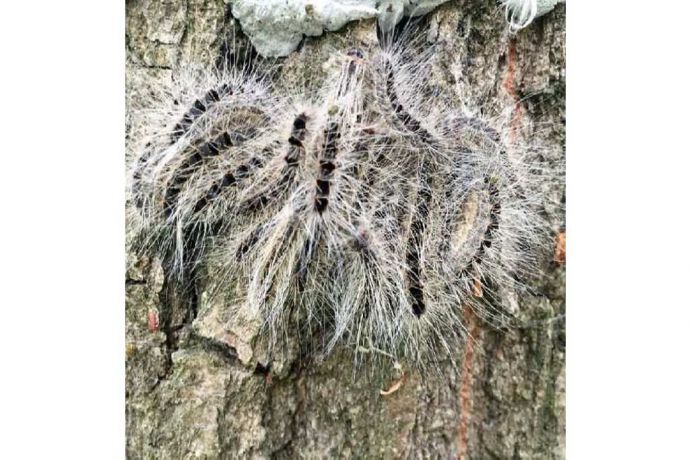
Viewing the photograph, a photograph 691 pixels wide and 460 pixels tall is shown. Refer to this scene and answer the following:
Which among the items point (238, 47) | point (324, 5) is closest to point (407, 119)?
point (324, 5)

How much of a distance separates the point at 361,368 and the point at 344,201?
34cm

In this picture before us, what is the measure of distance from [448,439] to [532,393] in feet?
0.62

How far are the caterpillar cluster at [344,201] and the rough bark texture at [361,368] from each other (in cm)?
5

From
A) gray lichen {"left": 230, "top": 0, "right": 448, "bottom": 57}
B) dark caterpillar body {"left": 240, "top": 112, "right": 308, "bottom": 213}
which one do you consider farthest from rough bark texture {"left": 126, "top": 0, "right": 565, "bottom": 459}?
dark caterpillar body {"left": 240, "top": 112, "right": 308, "bottom": 213}

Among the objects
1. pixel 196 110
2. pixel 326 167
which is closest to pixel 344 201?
pixel 326 167

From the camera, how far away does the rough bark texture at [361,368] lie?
40.0 inches

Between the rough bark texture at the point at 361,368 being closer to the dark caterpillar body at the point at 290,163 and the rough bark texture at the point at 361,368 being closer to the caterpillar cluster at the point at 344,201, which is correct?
the caterpillar cluster at the point at 344,201

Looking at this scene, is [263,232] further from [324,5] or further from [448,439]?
[448,439]

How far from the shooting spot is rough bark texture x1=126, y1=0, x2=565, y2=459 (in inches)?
40.0

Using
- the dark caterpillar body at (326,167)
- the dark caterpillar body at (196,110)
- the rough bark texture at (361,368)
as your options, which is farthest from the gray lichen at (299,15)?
the dark caterpillar body at (326,167)

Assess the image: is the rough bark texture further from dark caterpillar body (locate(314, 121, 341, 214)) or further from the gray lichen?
dark caterpillar body (locate(314, 121, 341, 214))

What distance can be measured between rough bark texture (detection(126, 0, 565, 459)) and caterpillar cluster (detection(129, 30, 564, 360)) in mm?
51

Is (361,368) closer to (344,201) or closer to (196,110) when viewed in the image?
(344,201)

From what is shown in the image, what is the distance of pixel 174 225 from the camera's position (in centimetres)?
104
